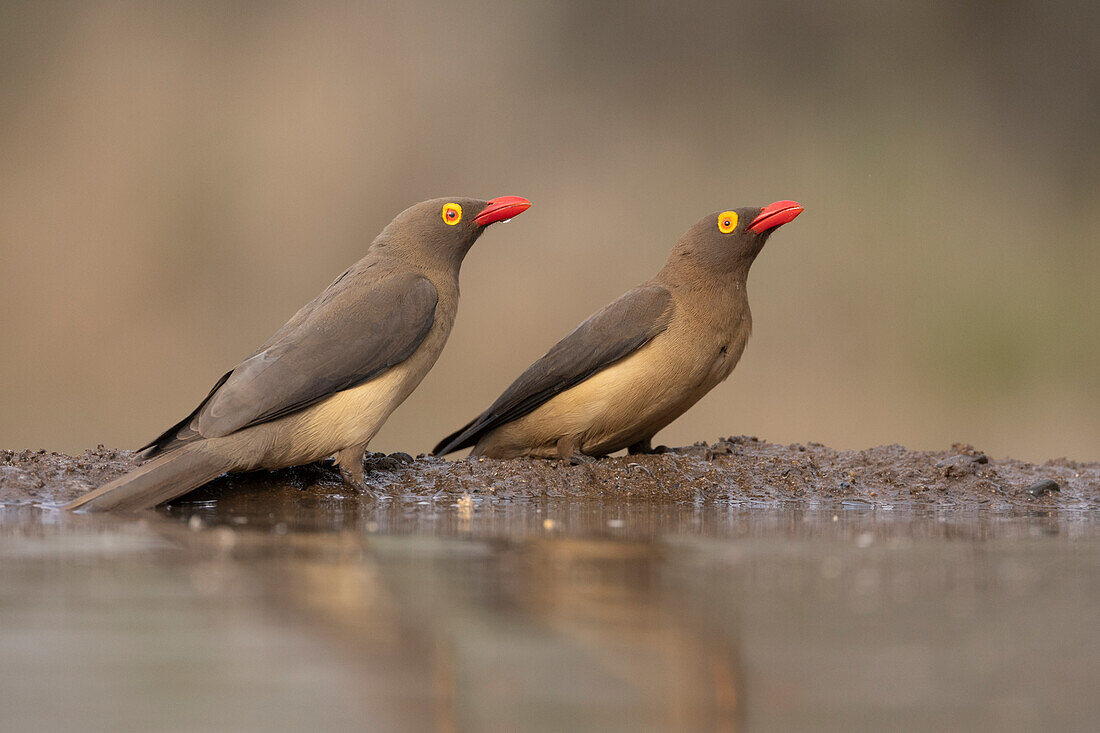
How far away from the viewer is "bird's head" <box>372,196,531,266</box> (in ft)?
18.4

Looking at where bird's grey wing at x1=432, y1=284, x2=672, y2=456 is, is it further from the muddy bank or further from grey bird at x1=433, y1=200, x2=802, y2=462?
the muddy bank

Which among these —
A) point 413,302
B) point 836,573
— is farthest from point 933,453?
point 836,573

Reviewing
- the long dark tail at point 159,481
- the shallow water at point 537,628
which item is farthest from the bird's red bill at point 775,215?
the long dark tail at point 159,481

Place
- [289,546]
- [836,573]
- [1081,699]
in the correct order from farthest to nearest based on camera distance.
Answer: [289,546] → [836,573] → [1081,699]

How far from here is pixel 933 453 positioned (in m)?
6.37

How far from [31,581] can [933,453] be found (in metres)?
4.72

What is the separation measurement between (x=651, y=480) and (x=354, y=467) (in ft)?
4.36

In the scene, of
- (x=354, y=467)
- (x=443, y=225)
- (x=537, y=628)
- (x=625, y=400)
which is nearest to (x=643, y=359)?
(x=625, y=400)

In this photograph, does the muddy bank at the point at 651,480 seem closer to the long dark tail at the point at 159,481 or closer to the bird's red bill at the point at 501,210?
the long dark tail at the point at 159,481

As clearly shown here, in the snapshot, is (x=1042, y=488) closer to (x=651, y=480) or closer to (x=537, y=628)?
(x=651, y=480)

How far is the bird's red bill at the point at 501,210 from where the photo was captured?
18.5 feet

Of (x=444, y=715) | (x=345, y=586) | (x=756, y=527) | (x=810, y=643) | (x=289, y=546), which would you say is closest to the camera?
(x=444, y=715)

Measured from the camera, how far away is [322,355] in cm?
498

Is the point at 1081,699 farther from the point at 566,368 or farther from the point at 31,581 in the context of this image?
the point at 566,368
